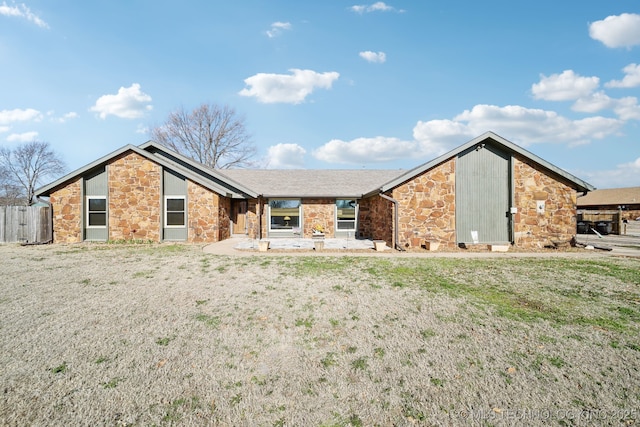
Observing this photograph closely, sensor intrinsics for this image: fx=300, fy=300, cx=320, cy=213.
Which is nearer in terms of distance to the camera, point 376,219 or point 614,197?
point 376,219

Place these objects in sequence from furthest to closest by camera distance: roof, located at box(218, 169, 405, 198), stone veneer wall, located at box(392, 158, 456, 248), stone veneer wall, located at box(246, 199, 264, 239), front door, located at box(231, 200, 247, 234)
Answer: front door, located at box(231, 200, 247, 234), roof, located at box(218, 169, 405, 198), stone veneer wall, located at box(246, 199, 264, 239), stone veneer wall, located at box(392, 158, 456, 248)

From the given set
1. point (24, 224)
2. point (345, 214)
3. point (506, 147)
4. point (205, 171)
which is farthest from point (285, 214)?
point (24, 224)

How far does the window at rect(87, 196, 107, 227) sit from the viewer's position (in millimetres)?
16094

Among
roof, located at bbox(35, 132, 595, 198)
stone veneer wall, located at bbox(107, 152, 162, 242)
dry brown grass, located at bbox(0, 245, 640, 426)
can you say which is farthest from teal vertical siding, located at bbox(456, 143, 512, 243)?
stone veneer wall, located at bbox(107, 152, 162, 242)

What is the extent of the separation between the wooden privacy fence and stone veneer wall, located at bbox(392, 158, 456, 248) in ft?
59.7

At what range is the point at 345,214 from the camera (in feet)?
61.7

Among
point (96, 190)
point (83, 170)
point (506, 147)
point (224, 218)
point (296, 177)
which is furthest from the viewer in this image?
point (296, 177)

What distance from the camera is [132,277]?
27.0 feet

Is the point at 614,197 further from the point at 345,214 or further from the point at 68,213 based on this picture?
the point at 68,213

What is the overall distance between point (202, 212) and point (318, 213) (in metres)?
6.72

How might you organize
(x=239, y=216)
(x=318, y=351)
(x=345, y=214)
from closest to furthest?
(x=318, y=351) < (x=345, y=214) < (x=239, y=216)

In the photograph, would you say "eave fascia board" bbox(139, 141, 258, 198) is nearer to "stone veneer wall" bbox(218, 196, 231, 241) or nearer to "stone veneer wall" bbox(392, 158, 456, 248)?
"stone veneer wall" bbox(218, 196, 231, 241)

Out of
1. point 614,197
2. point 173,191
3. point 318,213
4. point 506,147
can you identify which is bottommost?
point 318,213

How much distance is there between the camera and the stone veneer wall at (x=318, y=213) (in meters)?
18.6
